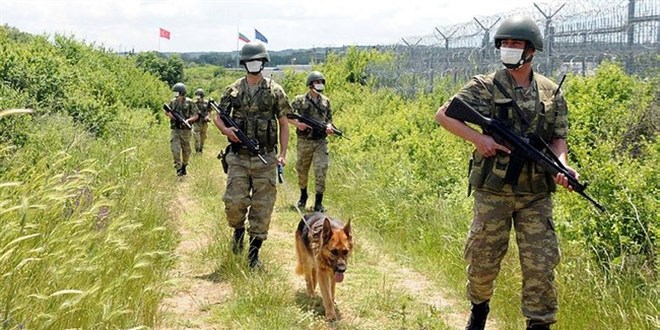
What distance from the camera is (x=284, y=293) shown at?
5098mm

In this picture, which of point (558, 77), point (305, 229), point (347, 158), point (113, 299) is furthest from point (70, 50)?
point (113, 299)

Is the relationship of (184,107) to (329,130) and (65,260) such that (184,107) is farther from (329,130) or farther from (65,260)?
(65,260)

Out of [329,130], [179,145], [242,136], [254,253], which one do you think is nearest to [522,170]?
[242,136]

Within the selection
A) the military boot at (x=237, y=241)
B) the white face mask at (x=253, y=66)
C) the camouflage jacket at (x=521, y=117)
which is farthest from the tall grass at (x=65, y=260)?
the camouflage jacket at (x=521, y=117)

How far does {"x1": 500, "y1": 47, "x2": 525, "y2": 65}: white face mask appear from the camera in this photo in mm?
3885

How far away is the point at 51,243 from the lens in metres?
2.97

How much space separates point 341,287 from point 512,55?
282 centimetres

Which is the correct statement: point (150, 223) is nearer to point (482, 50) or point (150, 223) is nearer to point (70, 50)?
point (482, 50)

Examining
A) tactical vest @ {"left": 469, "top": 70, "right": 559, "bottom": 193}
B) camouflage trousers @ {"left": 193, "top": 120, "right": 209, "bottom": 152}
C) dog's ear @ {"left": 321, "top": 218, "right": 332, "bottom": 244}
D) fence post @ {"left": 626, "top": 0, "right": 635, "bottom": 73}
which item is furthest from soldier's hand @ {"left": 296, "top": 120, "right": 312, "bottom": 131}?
camouflage trousers @ {"left": 193, "top": 120, "right": 209, "bottom": 152}

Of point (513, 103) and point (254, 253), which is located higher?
point (513, 103)

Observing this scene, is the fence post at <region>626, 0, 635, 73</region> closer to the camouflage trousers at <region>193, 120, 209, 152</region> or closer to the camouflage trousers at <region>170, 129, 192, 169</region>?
the camouflage trousers at <region>170, 129, 192, 169</region>

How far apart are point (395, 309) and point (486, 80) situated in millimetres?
2035

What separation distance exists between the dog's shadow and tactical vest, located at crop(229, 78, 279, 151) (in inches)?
60.5

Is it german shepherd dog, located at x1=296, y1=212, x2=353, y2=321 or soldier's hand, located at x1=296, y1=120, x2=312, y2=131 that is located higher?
soldier's hand, located at x1=296, y1=120, x2=312, y2=131
